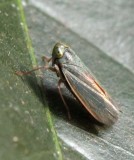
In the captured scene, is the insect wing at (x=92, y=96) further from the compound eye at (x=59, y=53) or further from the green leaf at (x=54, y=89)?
the compound eye at (x=59, y=53)

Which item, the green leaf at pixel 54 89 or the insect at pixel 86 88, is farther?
the insect at pixel 86 88

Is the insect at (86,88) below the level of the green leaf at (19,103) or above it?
below

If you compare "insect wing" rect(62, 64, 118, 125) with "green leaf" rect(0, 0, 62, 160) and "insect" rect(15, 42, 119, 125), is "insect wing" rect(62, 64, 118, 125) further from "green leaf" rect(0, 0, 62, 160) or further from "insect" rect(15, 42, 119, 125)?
"green leaf" rect(0, 0, 62, 160)

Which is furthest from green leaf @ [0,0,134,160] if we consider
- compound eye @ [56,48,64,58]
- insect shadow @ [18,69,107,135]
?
compound eye @ [56,48,64,58]

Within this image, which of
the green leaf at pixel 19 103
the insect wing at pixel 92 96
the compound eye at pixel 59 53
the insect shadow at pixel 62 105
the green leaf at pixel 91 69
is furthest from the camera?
the compound eye at pixel 59 53

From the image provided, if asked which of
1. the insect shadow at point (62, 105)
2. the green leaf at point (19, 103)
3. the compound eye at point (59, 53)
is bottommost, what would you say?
the insect shadow at point (62, 105)

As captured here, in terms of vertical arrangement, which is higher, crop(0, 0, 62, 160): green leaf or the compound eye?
crop(0, 0, 62, 160): green leaf

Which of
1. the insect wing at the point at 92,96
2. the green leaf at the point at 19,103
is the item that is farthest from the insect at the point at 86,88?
the green leaf at the point at 19,103
